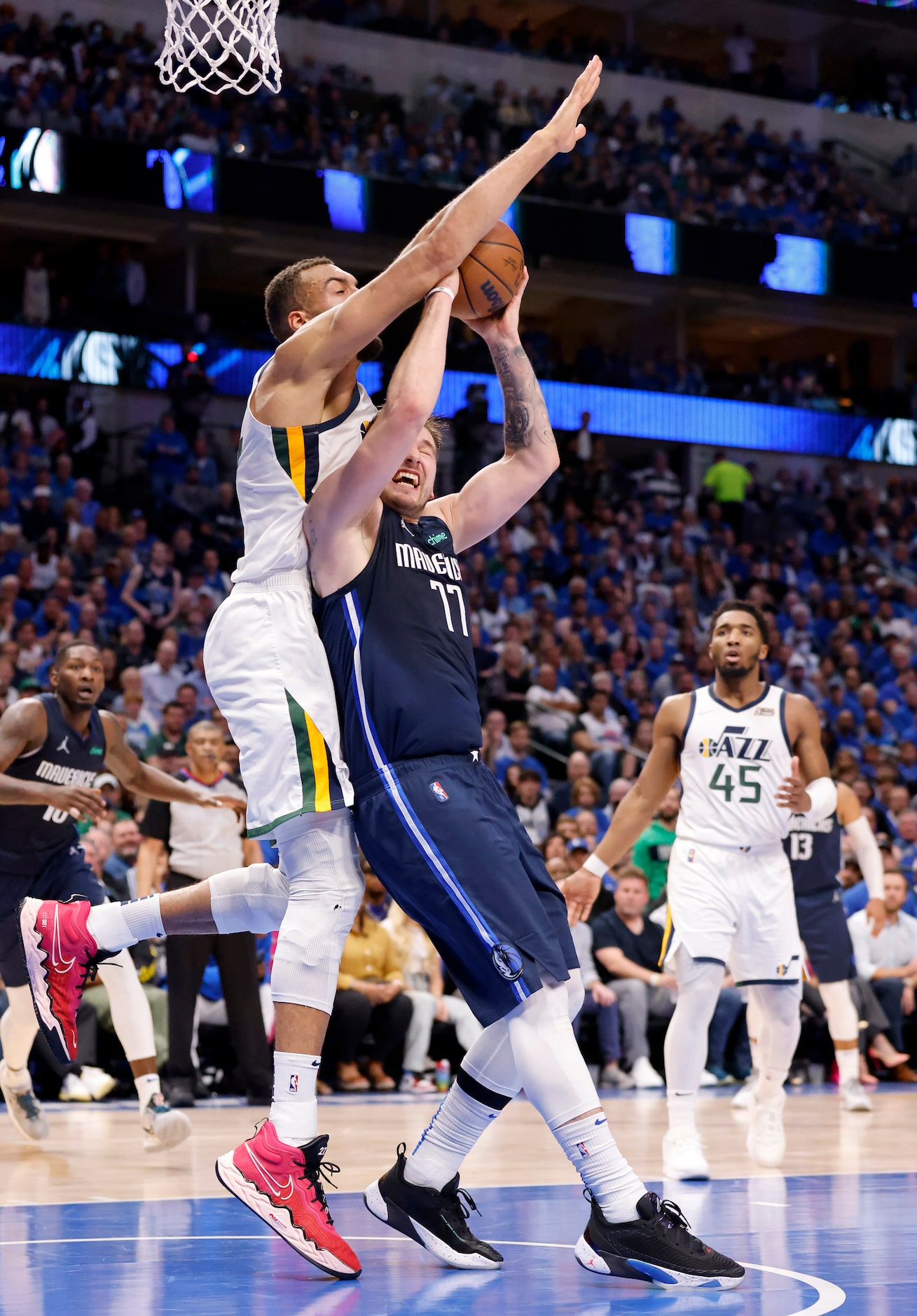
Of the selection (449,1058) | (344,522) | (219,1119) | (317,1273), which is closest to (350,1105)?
(219,1119)

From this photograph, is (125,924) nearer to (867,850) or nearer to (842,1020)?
(867,850)

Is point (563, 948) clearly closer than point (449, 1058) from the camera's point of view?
Yes

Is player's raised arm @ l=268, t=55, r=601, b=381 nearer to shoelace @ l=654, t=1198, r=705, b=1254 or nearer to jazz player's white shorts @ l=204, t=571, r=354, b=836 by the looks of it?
jazz player's white shorts @ l=204, t=571, r=354, b=836

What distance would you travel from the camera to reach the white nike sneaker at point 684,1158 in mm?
6219

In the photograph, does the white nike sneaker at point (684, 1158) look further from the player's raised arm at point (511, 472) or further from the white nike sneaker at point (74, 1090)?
the white nike sneaker at point (74, 1090)

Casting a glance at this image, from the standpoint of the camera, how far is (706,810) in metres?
7.05

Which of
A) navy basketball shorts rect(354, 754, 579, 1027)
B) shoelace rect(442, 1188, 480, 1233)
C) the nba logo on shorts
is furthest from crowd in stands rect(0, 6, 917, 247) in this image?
the nba logo on shorts

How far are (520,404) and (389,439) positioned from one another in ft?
2.85

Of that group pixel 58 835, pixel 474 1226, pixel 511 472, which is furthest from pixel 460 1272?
pixel 58 835

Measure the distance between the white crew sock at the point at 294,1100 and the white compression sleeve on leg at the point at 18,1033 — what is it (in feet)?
11.8

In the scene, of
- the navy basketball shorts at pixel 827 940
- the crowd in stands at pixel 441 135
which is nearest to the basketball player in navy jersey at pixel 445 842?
the navy basketball shorts at pixel 827 940

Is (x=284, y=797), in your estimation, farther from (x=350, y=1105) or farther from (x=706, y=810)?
(x=350, y=1105)

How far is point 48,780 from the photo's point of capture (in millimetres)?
7453

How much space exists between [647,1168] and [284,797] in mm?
3146
